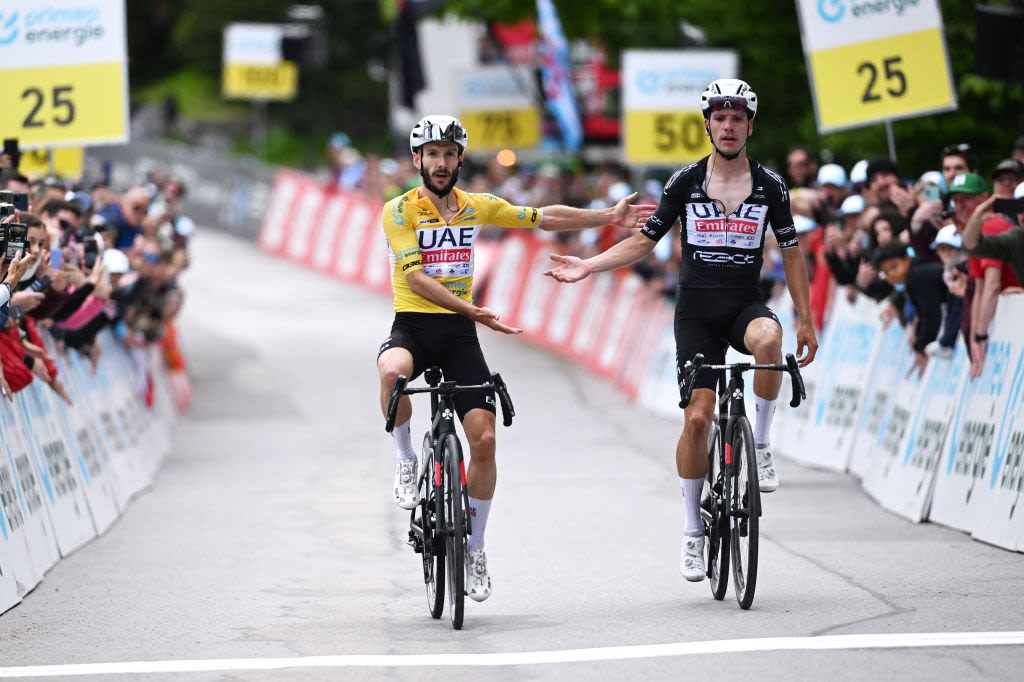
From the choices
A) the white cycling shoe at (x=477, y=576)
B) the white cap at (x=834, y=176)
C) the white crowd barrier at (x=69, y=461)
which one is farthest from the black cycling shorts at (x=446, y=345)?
the white cap at (x=834, y=176)

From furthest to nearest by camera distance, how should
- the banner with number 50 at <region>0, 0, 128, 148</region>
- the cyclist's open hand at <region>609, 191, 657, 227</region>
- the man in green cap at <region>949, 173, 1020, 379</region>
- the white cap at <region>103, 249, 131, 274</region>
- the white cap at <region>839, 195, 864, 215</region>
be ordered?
the banner with number 50 at <region>0, 0, 128, 148</region>
the white cap at <region>839, 195, 864, 215</region>
the white cap at <region>103, 249, 131, 274</region>
the man in green cap at <region>949, 173, 1020, 379</region>
the cyclist's open hand at <region>609, 191, 657, 227</region>

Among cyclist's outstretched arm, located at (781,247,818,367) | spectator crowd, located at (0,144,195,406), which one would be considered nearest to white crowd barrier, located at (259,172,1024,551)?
cyclist's outstretched arm, located at (781,247,818,367)

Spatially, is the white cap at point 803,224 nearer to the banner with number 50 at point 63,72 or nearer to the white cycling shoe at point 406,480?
the banner with number 50 at point 63,72

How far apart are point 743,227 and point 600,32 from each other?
2407 centimetres

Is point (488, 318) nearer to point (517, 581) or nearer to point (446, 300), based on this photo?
point (446, 300)

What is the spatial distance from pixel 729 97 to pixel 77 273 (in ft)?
18.5

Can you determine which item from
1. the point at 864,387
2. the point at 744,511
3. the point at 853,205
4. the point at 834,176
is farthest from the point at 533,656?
the point at 834,176

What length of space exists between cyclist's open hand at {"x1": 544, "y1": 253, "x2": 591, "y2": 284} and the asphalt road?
1629mm

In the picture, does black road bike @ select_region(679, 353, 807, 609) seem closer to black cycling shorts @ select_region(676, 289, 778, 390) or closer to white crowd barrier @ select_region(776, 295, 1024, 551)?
black cycling shorts @ select_region(676, 289, 778, 390)

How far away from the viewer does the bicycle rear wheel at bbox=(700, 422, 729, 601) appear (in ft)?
33.6

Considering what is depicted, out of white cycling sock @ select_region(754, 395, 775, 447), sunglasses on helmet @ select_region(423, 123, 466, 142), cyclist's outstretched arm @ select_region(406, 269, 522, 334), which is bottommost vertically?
white cycling sock @ select_region(754, 395, 775, 447)

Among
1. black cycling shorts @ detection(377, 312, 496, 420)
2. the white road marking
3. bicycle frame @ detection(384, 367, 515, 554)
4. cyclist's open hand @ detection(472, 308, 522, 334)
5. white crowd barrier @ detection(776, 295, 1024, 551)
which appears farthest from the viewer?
white crowd barrier @ detection(776, 295, 1024, 551)

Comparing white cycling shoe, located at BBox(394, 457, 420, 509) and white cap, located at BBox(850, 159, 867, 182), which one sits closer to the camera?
white cycling shoe, located at BBox(394, 457, 420, 509)

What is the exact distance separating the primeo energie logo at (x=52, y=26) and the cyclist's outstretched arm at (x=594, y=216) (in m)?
8.02
